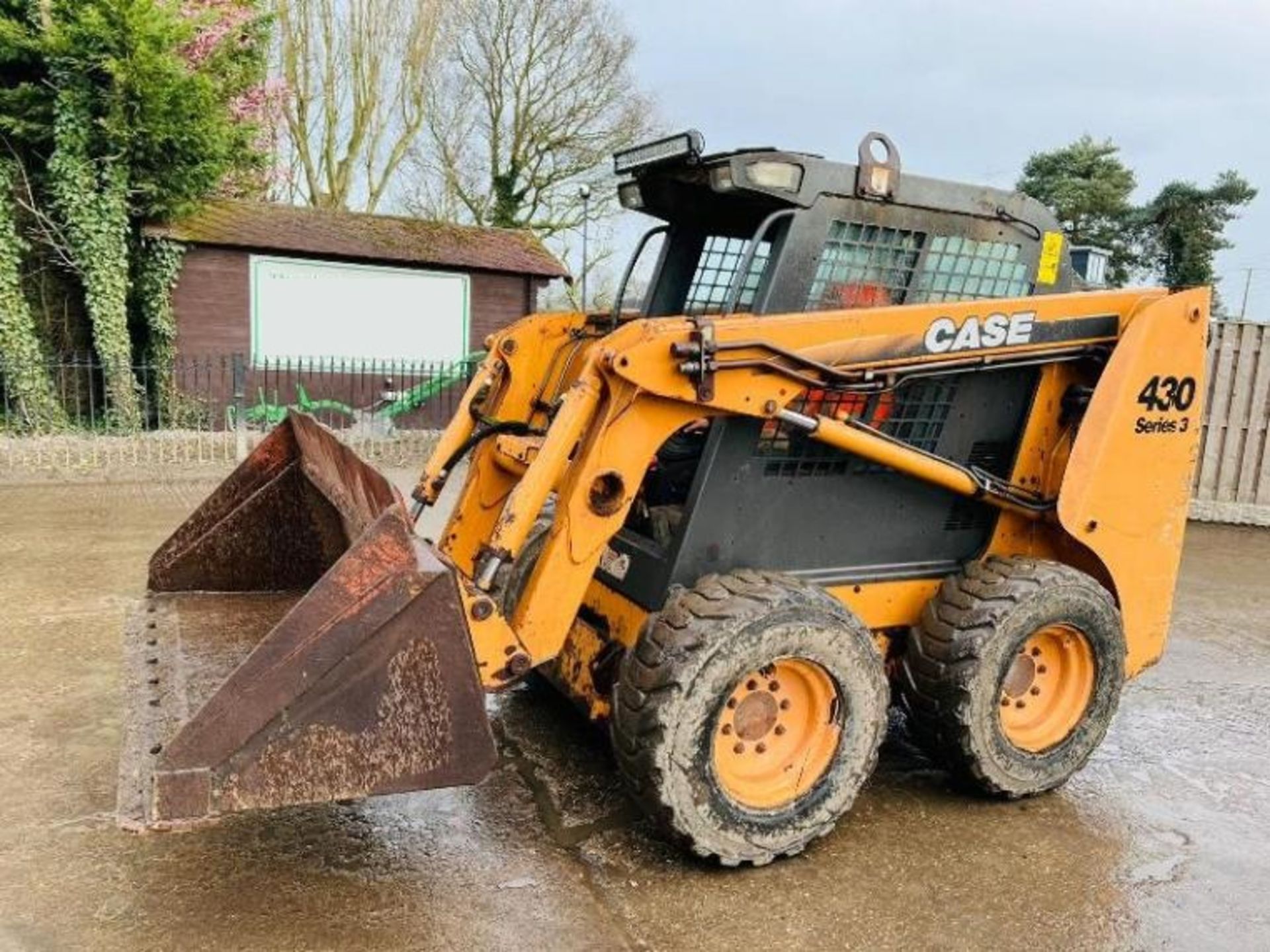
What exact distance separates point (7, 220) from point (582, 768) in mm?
11883

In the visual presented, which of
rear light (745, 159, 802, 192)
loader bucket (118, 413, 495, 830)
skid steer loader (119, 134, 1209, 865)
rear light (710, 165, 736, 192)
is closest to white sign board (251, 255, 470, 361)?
skid steer loader (119, 134, 1209, 865)

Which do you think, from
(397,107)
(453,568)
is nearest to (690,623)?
(453,568)

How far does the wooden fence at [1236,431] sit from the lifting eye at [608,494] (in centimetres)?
837

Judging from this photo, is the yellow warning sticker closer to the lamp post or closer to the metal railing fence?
the metal railing fence

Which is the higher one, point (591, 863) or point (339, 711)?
point (339, 711)

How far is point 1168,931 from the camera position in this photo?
301 centimetres

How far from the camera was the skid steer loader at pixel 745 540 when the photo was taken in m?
2.65

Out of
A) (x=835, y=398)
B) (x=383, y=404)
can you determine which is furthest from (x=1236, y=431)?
(x=383, y=404)

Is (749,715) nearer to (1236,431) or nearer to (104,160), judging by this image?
(1236,431)

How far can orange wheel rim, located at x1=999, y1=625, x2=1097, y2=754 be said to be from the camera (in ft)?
12.4

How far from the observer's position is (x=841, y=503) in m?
3.65

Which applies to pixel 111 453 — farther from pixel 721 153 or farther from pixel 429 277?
pixel 721 153

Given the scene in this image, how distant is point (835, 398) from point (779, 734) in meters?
1.12

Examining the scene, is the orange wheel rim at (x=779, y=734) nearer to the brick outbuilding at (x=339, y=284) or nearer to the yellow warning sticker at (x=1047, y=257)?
the yellow warning sticker at (x=1047, y=257)
